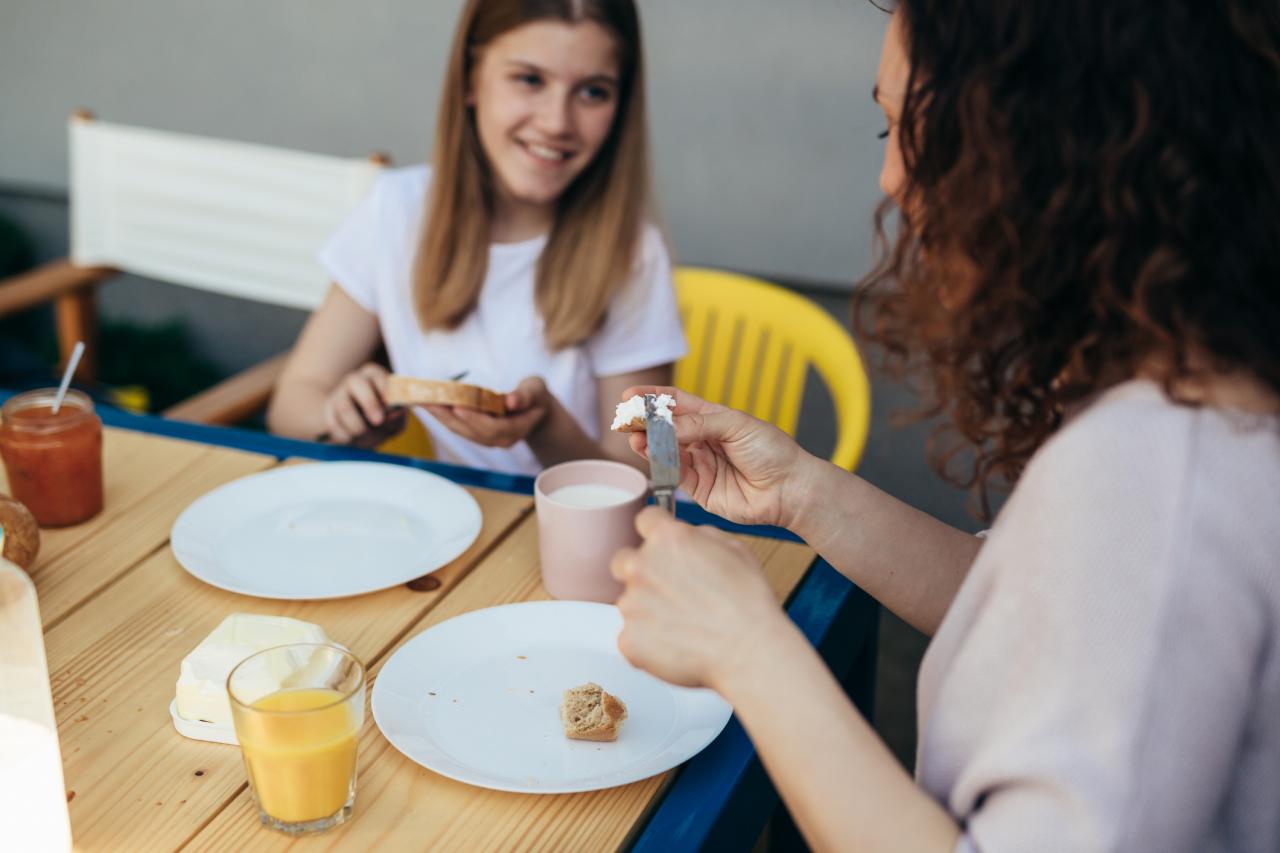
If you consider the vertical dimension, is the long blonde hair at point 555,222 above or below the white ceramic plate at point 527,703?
above

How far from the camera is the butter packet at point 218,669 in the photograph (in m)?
0.92

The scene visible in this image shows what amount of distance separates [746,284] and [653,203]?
0.24m

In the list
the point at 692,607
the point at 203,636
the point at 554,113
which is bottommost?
the point at 203,636

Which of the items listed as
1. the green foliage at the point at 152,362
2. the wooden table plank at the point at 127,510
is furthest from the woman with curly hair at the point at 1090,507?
the green foliage at the point at 152,362

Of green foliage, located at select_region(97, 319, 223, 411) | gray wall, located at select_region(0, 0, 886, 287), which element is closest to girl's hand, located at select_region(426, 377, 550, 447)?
gray wall, located at select_region(0, 0, 886, 287)

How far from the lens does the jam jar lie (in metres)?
1.23

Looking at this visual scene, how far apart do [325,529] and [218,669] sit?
1.12ft

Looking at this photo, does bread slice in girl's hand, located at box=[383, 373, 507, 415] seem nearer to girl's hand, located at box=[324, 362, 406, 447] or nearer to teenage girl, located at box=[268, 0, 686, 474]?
girl's hand, located at box=[324, 362, 406, 447]

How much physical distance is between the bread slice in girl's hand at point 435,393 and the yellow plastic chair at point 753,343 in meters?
0.63

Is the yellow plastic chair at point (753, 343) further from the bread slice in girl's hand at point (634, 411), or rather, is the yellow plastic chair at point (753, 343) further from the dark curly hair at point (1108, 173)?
the dark curly hair at point (1108, 173)

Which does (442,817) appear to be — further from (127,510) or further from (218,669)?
(127,510)

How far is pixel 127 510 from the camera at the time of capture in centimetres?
130

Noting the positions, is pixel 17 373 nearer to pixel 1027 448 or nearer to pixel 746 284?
pixel 746 284

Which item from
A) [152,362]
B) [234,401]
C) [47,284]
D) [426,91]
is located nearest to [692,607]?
[234,401]
